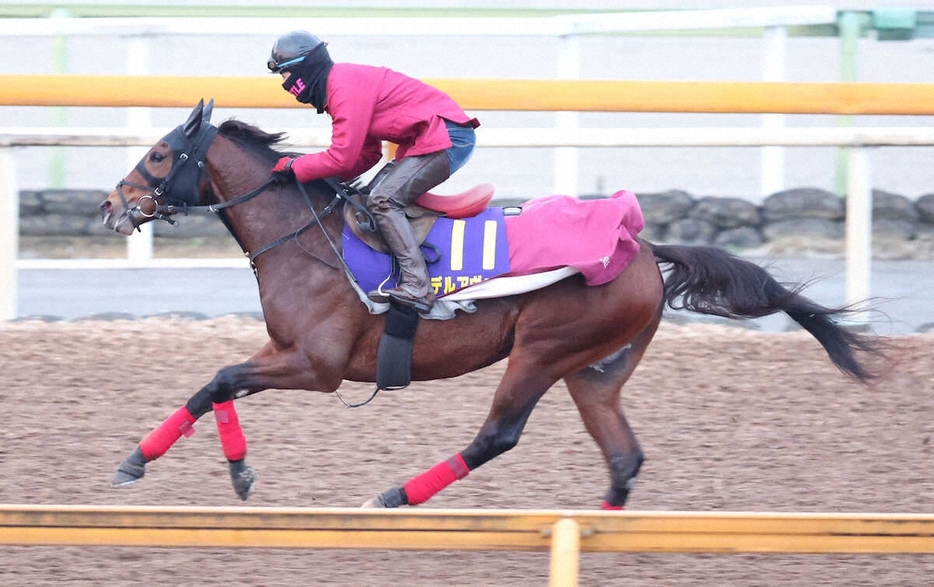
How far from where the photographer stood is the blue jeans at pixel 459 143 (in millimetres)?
4848

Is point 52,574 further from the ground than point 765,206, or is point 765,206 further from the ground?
point 765,206

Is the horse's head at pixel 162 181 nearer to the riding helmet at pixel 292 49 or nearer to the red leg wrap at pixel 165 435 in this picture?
the riding helmet at pixel 292 49

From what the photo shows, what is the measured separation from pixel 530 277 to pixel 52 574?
78.8 inches

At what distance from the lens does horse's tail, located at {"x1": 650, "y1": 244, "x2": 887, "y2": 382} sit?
5.08m

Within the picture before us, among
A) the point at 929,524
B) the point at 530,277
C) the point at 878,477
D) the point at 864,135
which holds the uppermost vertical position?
the point at 864,135

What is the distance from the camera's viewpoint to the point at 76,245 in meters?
10.4

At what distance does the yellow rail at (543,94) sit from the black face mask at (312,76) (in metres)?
2.10

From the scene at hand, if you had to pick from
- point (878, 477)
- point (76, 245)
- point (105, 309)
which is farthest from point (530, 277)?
point (76, 245)

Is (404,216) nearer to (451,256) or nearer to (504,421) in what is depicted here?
(451,256)

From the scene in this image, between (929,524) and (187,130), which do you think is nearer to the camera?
(929,524)

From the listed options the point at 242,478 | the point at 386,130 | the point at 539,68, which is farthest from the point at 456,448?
the point at 539,68

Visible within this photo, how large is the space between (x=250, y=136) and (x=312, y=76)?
49cm

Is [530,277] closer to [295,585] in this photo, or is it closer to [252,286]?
[295,585]

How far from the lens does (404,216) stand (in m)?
4.74
